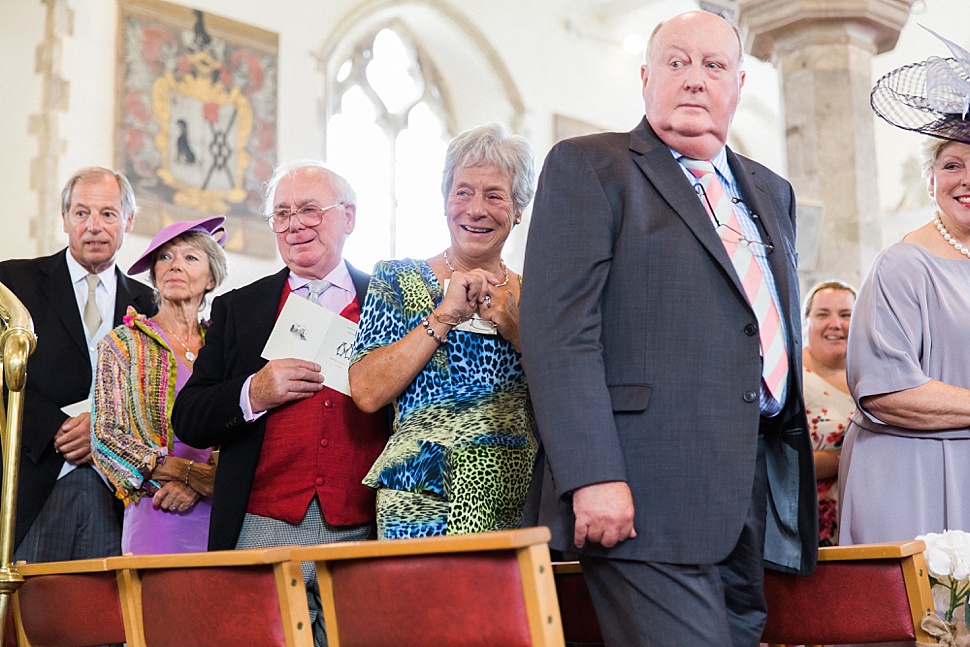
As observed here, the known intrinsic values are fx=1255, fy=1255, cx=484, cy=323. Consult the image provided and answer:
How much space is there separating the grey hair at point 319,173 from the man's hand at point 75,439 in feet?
3.01

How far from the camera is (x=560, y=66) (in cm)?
1420

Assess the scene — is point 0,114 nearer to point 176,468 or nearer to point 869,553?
point 176,468

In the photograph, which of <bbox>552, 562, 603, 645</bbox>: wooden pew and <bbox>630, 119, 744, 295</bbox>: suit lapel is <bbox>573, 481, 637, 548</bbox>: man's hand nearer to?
<bbox>630, 119, 744, 295</bbox>: suit lapel

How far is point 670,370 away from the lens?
2.30 m

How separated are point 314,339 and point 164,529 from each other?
2.69 ft

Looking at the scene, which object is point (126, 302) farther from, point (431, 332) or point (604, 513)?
point (604, 513)

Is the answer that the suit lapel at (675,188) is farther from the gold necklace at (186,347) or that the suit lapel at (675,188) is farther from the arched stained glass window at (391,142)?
the arched stained glass window at (391,142)

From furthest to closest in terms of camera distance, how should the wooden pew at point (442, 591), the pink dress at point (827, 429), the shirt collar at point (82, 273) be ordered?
the pink dress at point (827, 429), the shirt collar at point (82, 273), the wooden pew at point (442, 591)

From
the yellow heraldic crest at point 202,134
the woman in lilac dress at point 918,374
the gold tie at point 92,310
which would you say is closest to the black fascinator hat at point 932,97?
the woman in lilac dress at point 918,374

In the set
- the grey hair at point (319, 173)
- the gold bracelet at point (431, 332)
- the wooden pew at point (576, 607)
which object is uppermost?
the grey hair at point (319, 173)

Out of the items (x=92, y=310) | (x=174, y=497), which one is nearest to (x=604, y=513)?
(x=174, y=497)

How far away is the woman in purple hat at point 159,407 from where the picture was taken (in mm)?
3508

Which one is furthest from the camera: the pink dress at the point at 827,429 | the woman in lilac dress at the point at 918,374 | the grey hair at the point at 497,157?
the pink dress at the point at 827,429

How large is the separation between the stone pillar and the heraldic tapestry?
542cm
